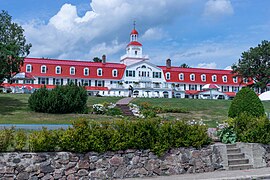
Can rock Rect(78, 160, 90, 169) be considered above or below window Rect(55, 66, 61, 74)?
below

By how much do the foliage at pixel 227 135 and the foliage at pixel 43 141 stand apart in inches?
250

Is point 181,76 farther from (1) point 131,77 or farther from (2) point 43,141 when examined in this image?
(2) point 43,141

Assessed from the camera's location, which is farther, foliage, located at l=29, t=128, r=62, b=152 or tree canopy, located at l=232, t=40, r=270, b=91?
tree canopy, located at l=232, t=40, r=270, b=91

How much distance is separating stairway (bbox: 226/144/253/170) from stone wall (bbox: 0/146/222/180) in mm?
554

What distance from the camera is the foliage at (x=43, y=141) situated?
9.39 m

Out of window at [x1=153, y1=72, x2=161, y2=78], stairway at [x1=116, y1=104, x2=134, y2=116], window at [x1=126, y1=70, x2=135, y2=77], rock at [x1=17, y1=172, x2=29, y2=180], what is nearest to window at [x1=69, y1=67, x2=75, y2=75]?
window at [x1=126, y1=70, x2=135, y2=77]

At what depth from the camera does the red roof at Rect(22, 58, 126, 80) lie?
6278 centimetres

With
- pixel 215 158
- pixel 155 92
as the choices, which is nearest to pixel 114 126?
pixel 215 158

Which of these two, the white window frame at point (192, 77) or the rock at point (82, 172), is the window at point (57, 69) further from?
the rock at point (82, 172)

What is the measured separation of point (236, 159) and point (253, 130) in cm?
127

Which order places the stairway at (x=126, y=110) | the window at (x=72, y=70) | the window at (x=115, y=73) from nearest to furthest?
1. the stairway at (x=126, y=110)
2. the window at (x=72, y=70)
3. the window at (x=115, y=73)

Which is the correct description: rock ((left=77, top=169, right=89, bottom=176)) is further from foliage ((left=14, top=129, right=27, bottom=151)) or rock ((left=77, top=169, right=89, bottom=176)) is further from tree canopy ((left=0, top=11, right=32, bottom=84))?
tree canopy ((left=0, top=11, right=32, bottom=84))

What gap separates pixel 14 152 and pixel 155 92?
5531 centimetres

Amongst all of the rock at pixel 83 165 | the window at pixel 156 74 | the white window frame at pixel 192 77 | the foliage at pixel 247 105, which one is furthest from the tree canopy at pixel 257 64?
the rock at pixel 83 165
